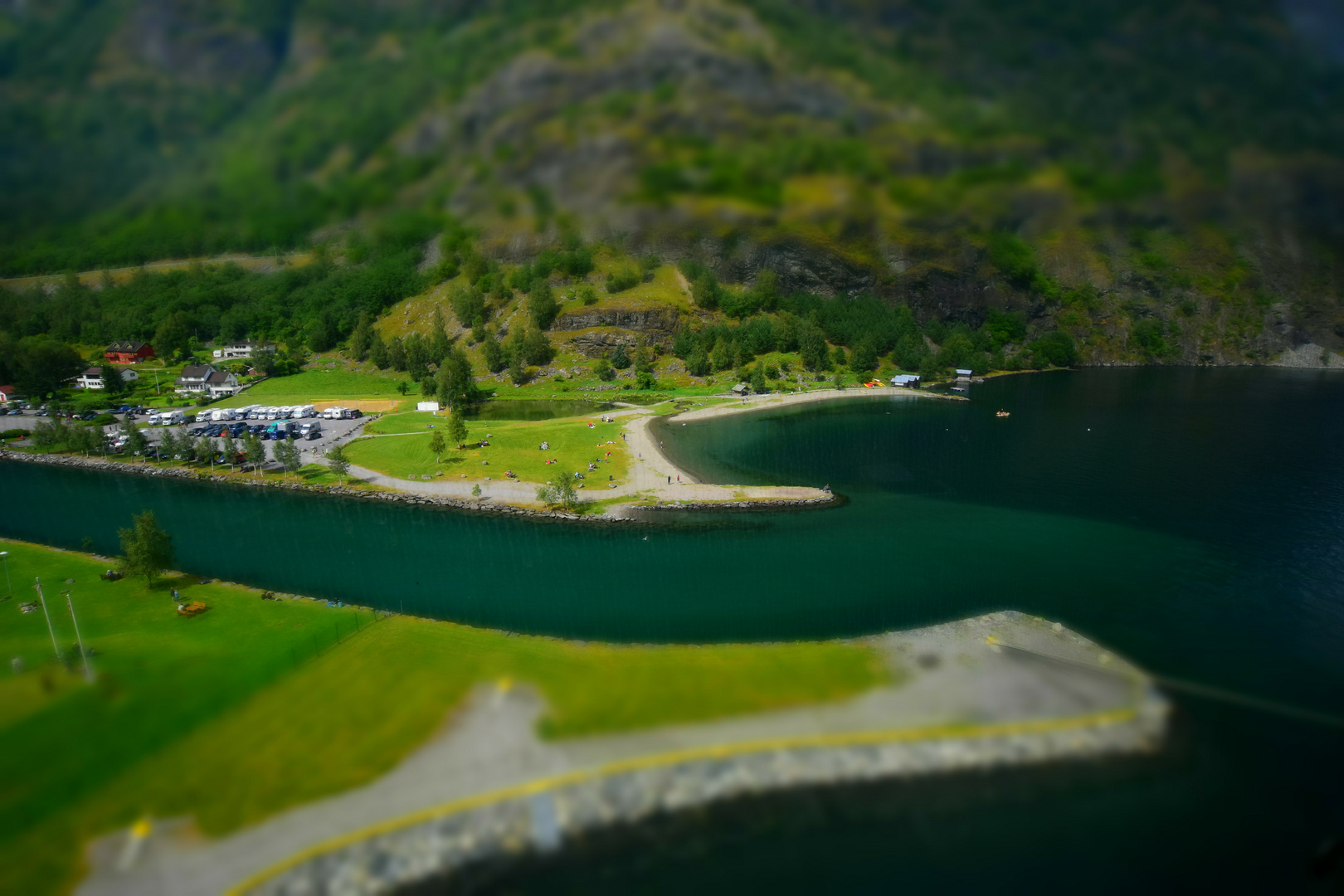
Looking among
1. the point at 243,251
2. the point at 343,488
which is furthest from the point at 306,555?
the point at 243,251

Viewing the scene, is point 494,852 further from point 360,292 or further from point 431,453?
point 360,292

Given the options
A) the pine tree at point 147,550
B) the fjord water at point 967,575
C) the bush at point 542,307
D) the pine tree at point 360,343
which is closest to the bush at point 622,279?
the bush at point 542,307

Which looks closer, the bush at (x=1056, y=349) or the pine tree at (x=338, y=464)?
the pine tree at (x=338, y=464)

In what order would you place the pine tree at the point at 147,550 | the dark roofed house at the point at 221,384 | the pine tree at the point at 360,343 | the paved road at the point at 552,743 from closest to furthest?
1. the paved road at the point at 552,743
2. the pine tree at the point at 147,550
3. the dark roofed house at the point at 221,384
4. the pine tree at the point at 360,343

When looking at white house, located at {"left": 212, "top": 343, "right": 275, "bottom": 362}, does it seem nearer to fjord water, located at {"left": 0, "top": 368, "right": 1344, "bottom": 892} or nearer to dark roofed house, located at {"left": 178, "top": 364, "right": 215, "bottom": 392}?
dark roofed house, located at {"left": 178, "top": 364, "right": 215, "bottom": 392}

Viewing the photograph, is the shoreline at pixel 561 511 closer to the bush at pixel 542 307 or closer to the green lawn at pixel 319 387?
the green lawn at pixel 319 387

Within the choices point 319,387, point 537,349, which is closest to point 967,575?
point 537,349
